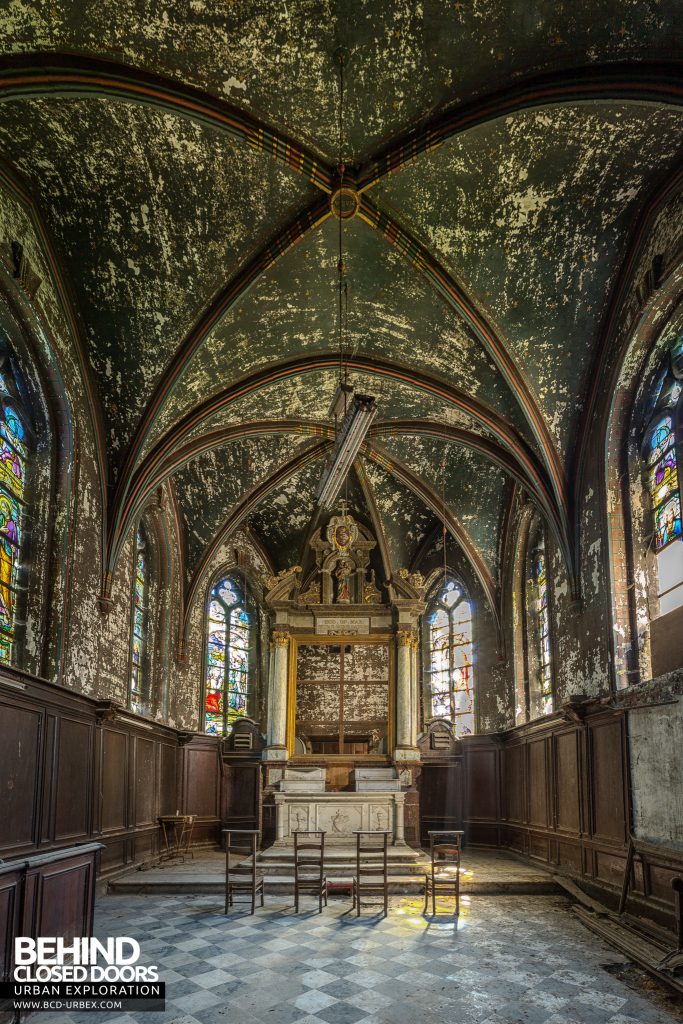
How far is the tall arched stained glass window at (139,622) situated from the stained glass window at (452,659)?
651 centimetres

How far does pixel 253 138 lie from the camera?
28.7 feet

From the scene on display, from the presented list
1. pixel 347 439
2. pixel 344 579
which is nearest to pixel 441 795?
pixel 344 579

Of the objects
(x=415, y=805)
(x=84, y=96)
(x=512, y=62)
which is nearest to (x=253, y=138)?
(x=84, y=96)

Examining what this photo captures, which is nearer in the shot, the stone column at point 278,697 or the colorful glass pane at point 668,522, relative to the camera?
the colorful glass pane at point 668,522

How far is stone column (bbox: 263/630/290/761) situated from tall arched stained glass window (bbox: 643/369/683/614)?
8209 millimetres

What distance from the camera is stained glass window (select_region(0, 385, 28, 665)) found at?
32.4ft

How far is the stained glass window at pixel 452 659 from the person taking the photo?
17.3 meters

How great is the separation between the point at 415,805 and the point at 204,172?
11192mm

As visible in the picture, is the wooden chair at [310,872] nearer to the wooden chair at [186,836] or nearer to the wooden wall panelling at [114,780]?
the wooden wall panelling at [114,780]

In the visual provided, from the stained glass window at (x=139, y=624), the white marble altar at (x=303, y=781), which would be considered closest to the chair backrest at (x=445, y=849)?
the white marble altar at (x=303, y=781)

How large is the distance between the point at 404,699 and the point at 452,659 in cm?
228

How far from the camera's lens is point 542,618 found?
14.6 m

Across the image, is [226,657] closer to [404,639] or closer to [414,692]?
[404,639]

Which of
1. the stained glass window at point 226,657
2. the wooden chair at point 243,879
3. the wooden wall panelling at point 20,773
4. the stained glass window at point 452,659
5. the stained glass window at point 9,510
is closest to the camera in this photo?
the wooden wall panelling at point 20,773
